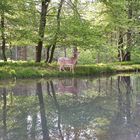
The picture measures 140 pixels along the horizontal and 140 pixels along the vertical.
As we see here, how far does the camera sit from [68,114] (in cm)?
962

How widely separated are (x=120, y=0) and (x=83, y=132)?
19229mm

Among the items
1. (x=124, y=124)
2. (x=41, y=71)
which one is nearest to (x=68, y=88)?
(x=41, y=71)

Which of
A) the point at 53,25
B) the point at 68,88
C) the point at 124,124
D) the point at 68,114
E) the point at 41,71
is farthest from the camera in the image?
the point at 53,25

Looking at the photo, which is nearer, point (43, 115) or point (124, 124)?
point (124, 124)

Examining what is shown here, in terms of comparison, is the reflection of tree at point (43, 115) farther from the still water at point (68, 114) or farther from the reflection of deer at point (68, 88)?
the reflection of deer at point (68, 88)

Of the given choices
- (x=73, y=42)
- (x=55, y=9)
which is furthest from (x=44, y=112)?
(x=55, y=9)

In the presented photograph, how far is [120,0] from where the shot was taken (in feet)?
84.2

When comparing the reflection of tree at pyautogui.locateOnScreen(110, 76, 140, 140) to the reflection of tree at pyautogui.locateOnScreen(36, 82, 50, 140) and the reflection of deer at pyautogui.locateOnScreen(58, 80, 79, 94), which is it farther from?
the reflection of deer at pyautogui.locateOnScreen(58, 80, 79, 94)

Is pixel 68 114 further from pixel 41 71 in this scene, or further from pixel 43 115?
pixel 41 71

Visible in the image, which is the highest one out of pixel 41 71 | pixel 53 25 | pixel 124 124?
pixel 53 25

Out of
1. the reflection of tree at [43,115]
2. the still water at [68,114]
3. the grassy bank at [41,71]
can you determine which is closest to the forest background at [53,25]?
the grassy bank at [41,71]

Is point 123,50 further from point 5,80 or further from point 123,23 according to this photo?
point 5,80

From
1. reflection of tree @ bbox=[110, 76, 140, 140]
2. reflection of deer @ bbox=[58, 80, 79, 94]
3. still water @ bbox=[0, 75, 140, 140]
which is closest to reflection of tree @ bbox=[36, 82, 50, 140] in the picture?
still water @ bbox=[0, 75, 140, 140]

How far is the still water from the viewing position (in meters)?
7.48
